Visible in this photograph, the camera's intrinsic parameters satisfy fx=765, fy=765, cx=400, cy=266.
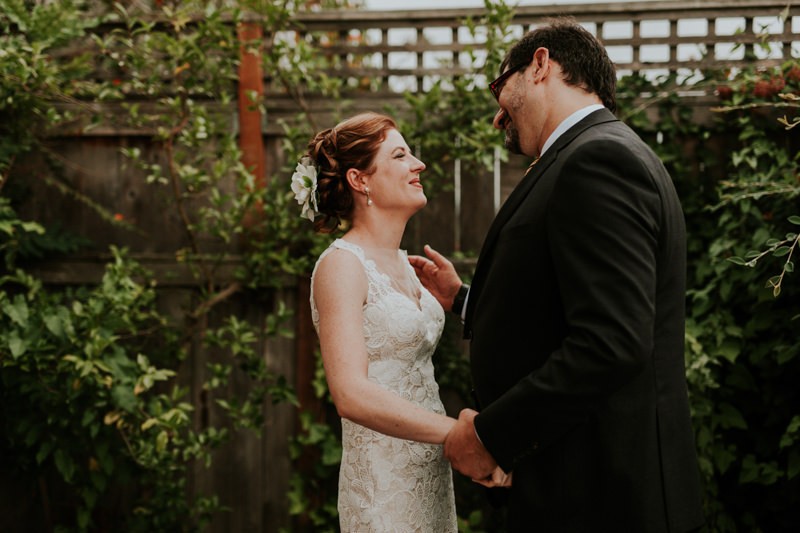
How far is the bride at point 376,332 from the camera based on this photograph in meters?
2.15

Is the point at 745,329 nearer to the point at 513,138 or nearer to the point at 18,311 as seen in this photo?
the point at 513,138

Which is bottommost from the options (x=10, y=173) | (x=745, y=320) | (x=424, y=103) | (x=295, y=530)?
(x=295, y=530)

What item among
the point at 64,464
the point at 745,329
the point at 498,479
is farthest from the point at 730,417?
the point at 64,464

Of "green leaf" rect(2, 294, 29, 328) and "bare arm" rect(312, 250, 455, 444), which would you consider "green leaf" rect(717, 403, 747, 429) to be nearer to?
"bare arm" rect(312, 250, 455, 444)

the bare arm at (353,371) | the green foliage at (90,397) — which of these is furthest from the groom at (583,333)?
the green foliage at (90,397)

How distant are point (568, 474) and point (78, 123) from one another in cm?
358

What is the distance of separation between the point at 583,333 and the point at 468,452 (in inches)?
18.2

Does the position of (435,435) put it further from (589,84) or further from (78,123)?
(78,123)

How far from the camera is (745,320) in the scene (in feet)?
11.9

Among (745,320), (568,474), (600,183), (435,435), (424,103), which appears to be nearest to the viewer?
(600,183)

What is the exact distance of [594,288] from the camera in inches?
65.9

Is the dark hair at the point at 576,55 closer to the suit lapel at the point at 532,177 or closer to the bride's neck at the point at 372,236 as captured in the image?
the suit lapel at the point at 532,177

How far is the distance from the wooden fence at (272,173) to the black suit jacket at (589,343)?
2.24 m

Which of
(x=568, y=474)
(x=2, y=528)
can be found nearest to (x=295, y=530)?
(x=2, y=528)
